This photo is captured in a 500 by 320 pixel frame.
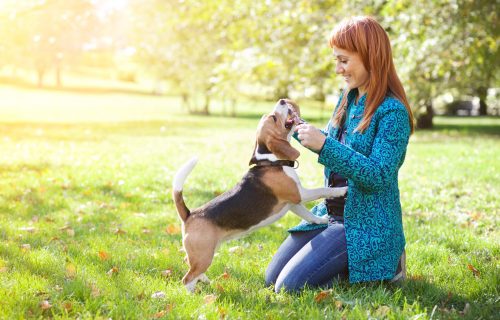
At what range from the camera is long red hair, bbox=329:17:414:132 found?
4.11 meters

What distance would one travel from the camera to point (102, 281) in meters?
4.32

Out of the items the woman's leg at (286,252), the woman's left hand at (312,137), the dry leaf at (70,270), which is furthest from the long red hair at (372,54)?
the dry leaf at (70,270)

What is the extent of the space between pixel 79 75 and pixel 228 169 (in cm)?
7464

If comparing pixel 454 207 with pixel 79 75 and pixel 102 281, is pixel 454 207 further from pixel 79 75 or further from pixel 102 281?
pixel 79 75

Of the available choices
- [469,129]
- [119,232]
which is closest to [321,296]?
[119,232]

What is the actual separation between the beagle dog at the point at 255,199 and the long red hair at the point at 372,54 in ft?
2.02

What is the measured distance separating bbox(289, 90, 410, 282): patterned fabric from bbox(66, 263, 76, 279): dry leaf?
2.15 meters

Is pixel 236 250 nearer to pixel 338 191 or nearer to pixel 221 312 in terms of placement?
pixel 338 191

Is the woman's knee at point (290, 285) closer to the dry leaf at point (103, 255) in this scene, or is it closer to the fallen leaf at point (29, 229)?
the dry leaf at point (103, 255)

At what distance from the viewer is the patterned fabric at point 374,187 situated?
3967mm

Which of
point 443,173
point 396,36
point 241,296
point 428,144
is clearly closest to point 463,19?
point 396,36

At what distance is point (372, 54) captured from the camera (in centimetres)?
412

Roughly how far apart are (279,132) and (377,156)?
32.0 inches

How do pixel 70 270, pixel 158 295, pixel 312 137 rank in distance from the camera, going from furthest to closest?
1. pixel 70 270
2. pixel 158 295
3. pixel 312 137
